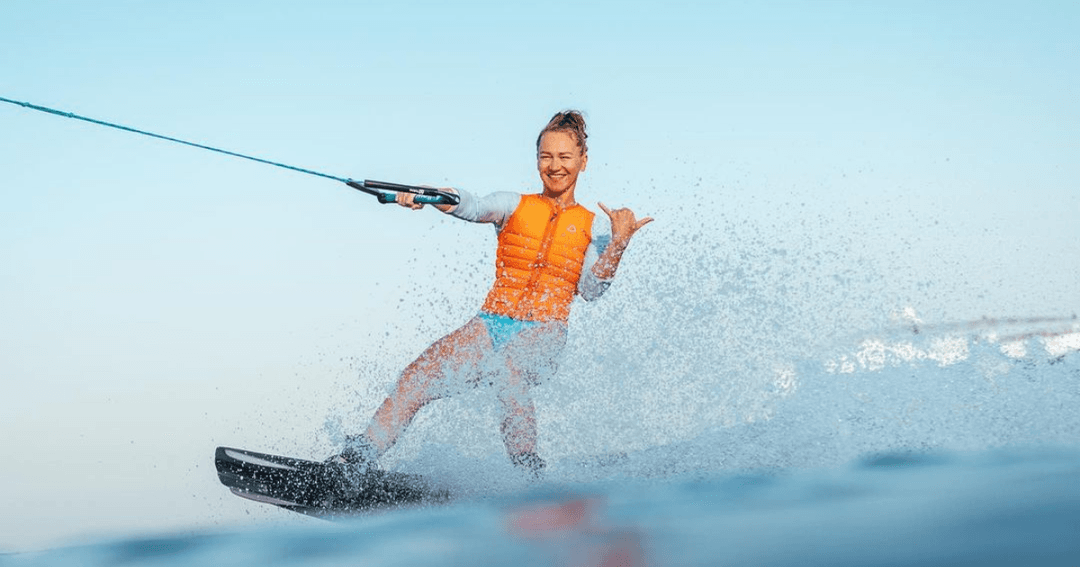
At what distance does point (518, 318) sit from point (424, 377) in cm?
50

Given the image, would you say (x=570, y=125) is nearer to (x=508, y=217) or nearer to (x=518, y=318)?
(x=508, y=217)

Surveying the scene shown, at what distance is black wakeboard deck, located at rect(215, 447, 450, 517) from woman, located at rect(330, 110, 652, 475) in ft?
0.33

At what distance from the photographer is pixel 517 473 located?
15.5ft

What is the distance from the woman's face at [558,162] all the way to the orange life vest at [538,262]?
3.8 inches

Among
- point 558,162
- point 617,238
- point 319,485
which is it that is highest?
point 558,162

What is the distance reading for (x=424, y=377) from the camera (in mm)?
4773

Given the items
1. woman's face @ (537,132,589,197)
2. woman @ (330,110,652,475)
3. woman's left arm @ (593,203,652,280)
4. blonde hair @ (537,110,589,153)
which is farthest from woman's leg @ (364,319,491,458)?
blonde hair @ (537,110,589,153)

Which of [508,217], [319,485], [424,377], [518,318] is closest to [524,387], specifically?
[518,318]

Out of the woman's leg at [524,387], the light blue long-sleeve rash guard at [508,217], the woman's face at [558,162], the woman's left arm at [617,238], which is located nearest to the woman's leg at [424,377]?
the woman's leg at [524,387]

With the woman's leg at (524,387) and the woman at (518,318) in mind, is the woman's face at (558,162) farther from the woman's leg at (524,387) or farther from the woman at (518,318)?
the woman's leg at (524,387)

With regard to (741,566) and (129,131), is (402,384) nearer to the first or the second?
(129,131)

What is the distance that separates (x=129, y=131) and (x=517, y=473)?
2.15 meters

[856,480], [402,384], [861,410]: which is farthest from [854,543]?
[402,384]

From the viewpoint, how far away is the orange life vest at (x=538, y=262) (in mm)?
4805
